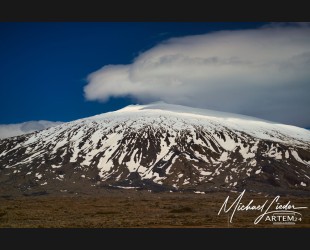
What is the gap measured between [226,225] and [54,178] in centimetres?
13717

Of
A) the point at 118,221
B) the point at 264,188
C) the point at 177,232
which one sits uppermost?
the point at 177,232

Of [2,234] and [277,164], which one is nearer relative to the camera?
[2,234]

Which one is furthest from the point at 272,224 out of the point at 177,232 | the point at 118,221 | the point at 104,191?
the point at 104,191

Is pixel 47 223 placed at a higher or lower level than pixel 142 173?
higher

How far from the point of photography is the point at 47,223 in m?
61.1

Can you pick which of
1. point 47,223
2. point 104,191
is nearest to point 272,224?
point 47,223

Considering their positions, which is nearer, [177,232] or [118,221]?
[177,232]

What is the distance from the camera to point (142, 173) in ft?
628

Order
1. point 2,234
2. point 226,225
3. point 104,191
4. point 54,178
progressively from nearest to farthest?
point 2,234 → point 226,225 → point 104,191 → point 54,178

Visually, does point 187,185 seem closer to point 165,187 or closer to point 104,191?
point 165,187

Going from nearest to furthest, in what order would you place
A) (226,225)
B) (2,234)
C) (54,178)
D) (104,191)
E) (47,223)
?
1. (2,234)
2. (226,225)
3. (47,223)
4. (104,191)
5. (54,178)

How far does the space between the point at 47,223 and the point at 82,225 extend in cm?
535

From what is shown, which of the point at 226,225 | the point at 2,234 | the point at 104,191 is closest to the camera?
the point at 2,234

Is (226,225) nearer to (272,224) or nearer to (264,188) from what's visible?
(272,224)
